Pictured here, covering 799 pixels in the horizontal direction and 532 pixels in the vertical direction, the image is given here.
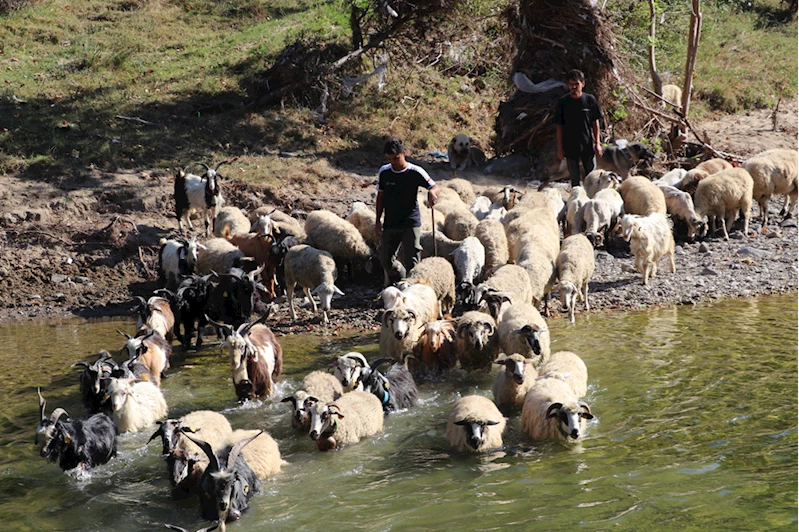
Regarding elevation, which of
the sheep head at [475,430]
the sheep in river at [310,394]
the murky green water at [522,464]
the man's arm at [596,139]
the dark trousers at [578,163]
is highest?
the man's arm at [596,139]

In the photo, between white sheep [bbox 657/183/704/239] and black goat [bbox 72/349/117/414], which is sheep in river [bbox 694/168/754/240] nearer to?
white sheep [bbox 657/183/704/239]

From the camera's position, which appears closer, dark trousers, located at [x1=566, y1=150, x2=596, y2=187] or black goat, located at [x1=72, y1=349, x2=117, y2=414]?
black goat, located at [x1=72, y1=349, x2=117, y2=414]

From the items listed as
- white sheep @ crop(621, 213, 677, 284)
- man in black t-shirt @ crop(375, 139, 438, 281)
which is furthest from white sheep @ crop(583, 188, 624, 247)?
man in black t-shirt @ crop(375, 139, 438, 281)

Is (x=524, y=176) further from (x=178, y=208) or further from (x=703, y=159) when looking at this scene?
(x=178, y=208)

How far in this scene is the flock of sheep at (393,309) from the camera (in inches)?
265

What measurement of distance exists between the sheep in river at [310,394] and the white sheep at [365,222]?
492cm

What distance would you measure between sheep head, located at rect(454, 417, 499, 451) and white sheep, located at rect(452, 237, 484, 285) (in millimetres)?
4476

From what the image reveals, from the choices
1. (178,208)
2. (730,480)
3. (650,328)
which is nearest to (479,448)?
(730,480)

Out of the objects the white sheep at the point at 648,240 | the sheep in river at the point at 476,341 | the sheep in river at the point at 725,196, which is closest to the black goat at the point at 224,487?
the sheep in river at the point at 476,341

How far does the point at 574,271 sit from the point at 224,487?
6321 millimetres

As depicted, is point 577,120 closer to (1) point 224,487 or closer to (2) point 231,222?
(2) point 231,222

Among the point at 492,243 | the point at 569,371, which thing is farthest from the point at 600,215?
the point at 569,371

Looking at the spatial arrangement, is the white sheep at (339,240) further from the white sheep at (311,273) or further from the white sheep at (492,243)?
the white sheep at (492,243)

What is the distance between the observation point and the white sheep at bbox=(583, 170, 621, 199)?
1438 centimetres
